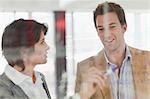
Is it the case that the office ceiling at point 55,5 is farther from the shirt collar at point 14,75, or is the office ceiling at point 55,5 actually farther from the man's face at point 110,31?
the shirt collar at point 14,75

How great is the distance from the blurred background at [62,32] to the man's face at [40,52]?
0.07 feet

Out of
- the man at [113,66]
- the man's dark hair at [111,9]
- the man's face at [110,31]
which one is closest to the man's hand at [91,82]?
the man at [113,66]

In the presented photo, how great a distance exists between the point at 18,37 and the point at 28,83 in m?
0.23

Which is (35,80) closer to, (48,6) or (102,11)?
(48,6)

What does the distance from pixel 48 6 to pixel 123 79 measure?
0.54 metres

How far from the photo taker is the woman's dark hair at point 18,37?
172cm

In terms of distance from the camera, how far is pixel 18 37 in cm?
174

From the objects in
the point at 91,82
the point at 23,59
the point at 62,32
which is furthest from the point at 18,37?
the point at 91,82

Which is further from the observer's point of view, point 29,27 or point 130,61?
point 130,61

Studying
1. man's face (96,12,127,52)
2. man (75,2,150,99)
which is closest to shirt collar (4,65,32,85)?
man (75,2,150,99)

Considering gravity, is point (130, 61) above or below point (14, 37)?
below

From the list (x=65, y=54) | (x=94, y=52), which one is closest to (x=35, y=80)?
(x=65, y=54)

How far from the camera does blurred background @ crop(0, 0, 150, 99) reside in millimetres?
1726

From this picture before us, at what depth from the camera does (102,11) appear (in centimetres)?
186
